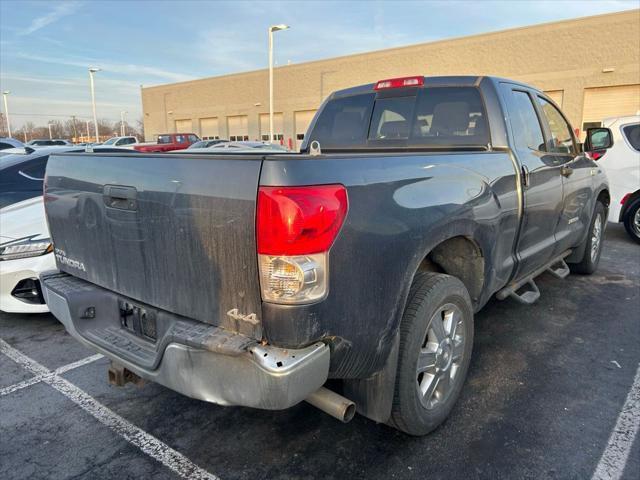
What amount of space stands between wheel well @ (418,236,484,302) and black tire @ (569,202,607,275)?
2951 mm

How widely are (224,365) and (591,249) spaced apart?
4.99m

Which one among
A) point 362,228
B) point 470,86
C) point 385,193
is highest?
point 470,86

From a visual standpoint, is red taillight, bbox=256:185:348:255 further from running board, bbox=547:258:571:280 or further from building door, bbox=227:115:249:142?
building door, bbox=227:115:249:142

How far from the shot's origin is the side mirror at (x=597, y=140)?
510cm

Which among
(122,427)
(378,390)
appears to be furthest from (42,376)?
(378,390)

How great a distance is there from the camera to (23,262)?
13.3 feet

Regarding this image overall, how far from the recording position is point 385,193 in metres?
2.02

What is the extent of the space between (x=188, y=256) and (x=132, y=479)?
122cm

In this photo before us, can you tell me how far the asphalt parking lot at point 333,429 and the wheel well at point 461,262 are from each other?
75 centimetres

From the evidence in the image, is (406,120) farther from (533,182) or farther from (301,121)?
(301,121)

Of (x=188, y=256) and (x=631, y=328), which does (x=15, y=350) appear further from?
(x=631, y=328)

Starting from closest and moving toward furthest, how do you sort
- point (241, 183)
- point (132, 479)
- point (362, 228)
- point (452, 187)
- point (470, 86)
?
point (241, 183), point (362, 228), point (132, 479), point (452, 187), point (470, 86)

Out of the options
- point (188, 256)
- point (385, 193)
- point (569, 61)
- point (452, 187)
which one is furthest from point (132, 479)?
point (569, 61)

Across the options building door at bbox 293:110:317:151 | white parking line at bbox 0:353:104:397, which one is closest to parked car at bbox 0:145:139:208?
white parking line at bbox 0:353:104:397
